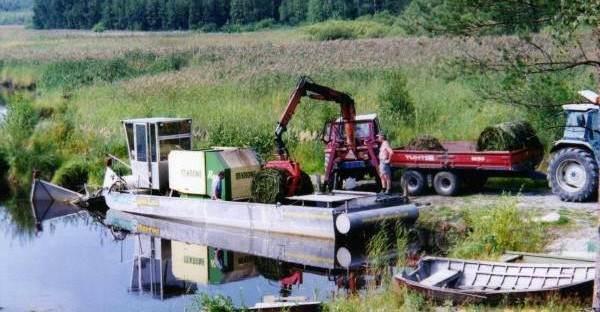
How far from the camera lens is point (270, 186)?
2155 centimetres

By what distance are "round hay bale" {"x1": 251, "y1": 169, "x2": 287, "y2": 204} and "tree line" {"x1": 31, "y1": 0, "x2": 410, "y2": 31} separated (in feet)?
170

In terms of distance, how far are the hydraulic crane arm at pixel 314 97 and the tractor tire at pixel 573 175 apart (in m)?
4.90

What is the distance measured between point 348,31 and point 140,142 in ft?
130

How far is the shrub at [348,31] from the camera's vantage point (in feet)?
201

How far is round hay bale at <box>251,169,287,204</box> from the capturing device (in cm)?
2148

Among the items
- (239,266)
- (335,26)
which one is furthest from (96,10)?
(239,266)

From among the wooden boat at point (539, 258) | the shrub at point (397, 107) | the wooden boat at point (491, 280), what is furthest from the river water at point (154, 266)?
the shrub at point (397, 107)

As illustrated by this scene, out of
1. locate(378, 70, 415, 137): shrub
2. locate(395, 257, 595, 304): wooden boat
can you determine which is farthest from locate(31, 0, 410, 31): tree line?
locate(395, 257, 595, 304): wooden boat

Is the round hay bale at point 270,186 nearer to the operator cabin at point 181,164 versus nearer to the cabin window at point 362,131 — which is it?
the operator cabin at point 181,164

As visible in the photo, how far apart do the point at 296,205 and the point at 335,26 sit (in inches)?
1745

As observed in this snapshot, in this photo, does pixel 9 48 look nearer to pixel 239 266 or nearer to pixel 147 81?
pixel 147 81

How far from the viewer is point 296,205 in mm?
21234

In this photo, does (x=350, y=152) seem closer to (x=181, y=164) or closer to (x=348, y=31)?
(x=181, y=164)

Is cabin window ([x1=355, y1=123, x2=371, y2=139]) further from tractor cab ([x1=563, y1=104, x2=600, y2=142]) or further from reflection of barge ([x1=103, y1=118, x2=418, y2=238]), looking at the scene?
tractor cab ([x1=563, y1=104, x2=600, y2=142])
